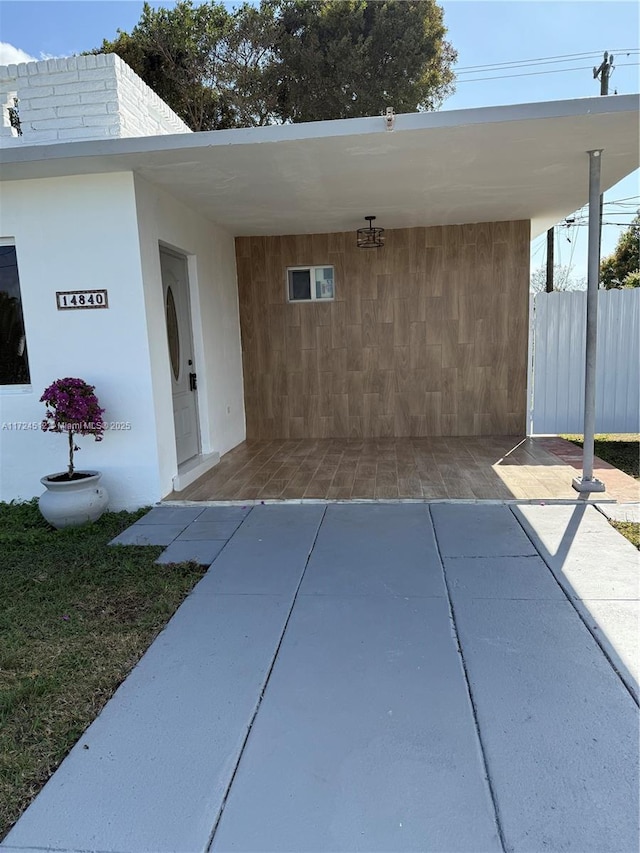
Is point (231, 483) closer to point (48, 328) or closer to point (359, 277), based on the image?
point (48, 328)

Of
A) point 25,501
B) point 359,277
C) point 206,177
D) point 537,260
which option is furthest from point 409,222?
point 537,260

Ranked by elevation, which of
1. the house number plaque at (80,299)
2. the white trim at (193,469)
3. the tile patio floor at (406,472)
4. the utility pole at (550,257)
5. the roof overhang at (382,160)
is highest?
the utility pole at (550,257)

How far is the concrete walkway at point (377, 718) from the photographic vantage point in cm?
162

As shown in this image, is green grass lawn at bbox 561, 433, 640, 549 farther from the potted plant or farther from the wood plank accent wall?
the potted plant

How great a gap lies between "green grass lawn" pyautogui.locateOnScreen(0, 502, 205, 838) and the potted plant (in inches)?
5.0

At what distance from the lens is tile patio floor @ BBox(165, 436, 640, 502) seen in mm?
4703

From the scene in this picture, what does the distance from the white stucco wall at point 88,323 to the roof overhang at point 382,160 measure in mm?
262

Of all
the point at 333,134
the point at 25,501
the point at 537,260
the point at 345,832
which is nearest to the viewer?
the point at 345,832

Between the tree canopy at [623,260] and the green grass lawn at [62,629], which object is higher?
the tree canopy at [623,260]

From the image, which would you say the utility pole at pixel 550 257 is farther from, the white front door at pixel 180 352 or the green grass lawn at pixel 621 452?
the white front door at pixel 180 352

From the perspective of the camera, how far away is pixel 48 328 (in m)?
4.70

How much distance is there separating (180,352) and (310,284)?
2.33 m

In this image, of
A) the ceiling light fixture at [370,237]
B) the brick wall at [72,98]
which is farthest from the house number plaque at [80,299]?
the ceiling light fixture at [370,237]

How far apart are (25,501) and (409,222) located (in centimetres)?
517
